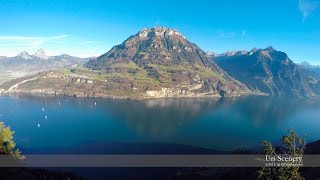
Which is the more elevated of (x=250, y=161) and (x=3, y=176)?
(x=3, y=176)

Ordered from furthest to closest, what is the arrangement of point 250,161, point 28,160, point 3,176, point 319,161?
point 28,160
point 250,161
point 319,161
point 3,176

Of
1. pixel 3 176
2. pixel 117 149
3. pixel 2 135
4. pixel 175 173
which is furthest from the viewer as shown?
pixel 117 149

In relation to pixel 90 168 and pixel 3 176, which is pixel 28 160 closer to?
pixel 90 168

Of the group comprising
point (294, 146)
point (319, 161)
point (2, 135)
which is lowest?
point (319, 161)

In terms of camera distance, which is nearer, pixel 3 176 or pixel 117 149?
pixel 3 176

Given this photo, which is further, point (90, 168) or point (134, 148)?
point (134, 148)

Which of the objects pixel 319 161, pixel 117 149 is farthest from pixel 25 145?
pixel 319 161

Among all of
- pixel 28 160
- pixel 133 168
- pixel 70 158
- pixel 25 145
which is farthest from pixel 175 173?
pixel 25 145

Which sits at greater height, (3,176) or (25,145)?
(3,176)

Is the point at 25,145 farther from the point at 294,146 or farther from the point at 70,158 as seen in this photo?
the point at 294,146
